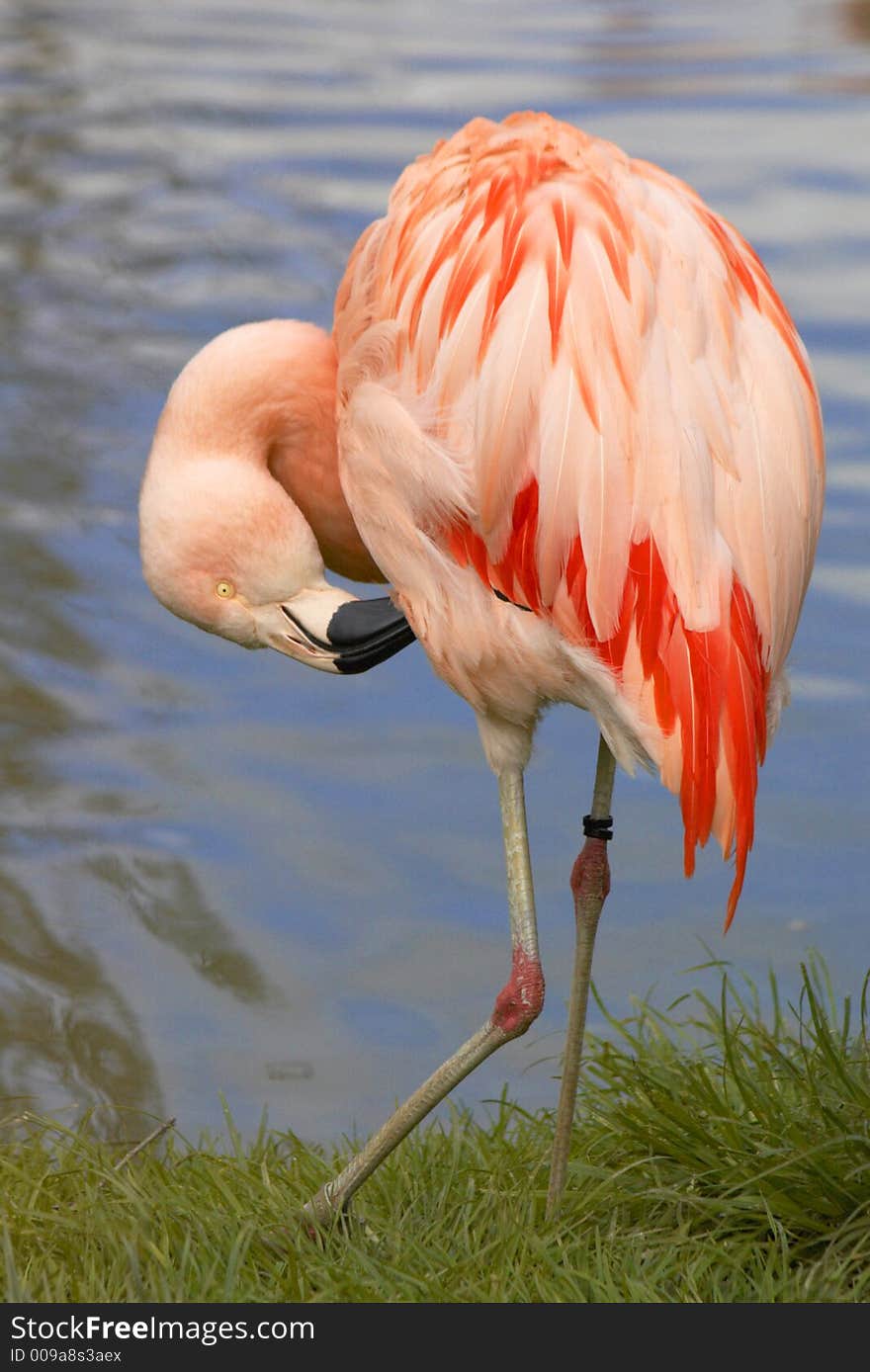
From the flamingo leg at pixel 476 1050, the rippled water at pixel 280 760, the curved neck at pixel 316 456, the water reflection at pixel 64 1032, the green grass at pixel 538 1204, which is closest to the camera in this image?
the green grass at pixel 538 1204

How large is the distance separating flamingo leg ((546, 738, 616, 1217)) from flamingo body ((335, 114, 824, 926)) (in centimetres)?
24

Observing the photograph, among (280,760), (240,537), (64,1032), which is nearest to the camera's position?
(240,537)

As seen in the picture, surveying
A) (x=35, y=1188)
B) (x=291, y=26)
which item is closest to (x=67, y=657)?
(x=35, y=1188)

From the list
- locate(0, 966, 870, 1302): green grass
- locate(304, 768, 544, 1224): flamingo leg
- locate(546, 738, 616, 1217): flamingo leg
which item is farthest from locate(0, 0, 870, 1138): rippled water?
locate(546, 738, 616, 1217): flamingo leg

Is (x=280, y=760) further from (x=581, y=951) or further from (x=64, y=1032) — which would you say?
(x=581, y=951)

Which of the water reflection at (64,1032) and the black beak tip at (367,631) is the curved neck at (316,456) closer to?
the black beak tip at (367,631)

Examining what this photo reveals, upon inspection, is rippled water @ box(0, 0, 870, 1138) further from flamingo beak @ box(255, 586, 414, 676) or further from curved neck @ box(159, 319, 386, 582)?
curved neck @ box(159, 319, 386, 582)

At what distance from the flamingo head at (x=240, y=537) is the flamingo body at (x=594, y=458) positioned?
0.15 metres

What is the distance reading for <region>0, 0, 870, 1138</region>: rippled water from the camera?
4.44m

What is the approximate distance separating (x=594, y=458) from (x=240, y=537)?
2.06ft

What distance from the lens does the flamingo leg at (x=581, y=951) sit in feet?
9.93

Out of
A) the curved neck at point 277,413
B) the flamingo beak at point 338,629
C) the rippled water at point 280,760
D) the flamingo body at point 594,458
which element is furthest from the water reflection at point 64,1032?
the flamingo body at point 594,458

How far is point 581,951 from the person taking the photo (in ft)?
10.1

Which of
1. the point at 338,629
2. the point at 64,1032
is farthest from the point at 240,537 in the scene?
the point at 64,1032
